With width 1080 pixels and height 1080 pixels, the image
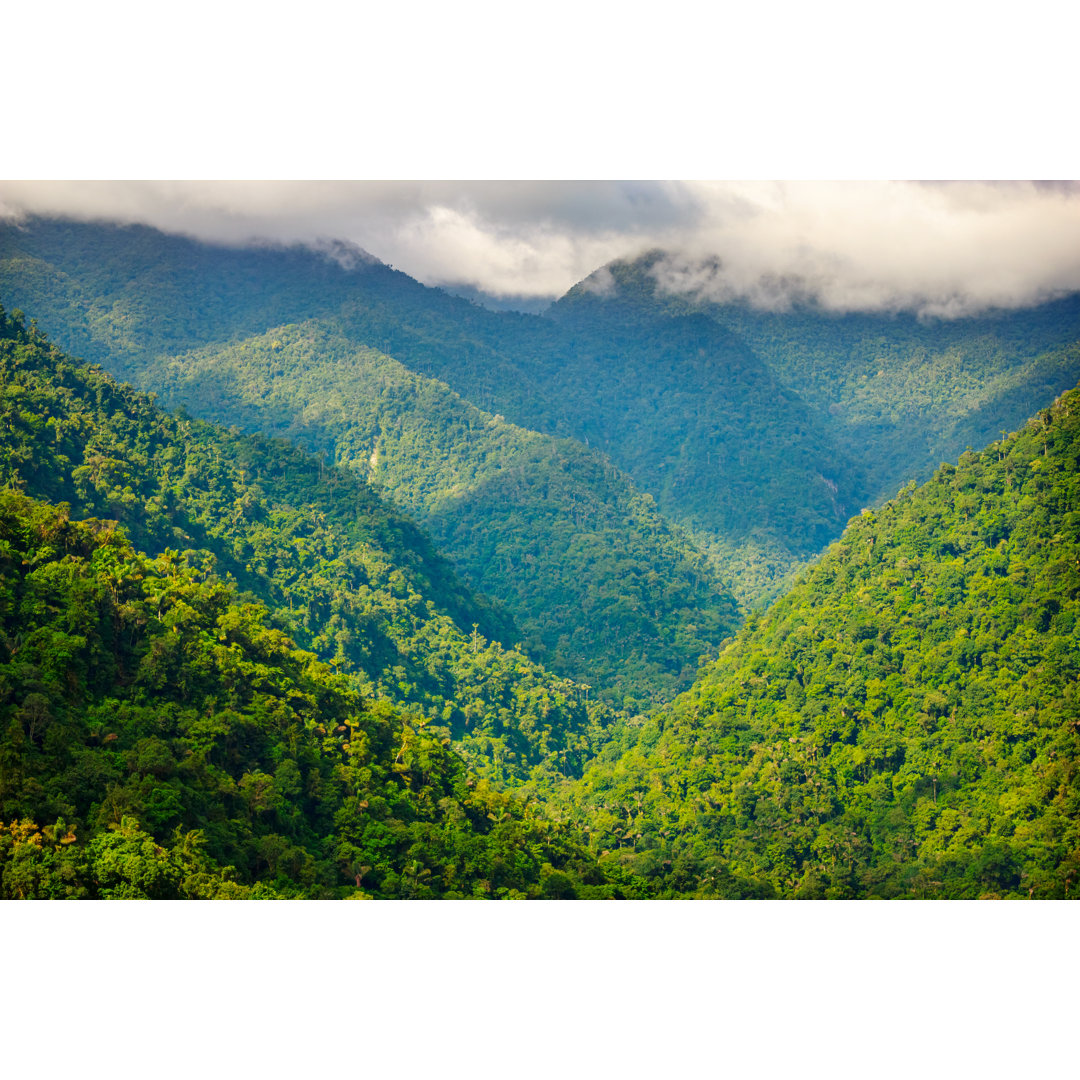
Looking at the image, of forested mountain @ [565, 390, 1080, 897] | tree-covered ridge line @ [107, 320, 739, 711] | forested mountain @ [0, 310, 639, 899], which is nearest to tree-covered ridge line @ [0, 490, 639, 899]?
forested mountain @ [0, 310, 639, 899]

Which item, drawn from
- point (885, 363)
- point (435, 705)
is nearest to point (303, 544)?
point (435, 705)

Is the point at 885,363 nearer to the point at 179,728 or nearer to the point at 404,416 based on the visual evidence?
the point at 404,416

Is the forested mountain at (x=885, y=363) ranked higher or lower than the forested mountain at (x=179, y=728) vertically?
higher

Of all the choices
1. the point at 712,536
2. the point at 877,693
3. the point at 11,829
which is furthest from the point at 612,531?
the point at 11,829

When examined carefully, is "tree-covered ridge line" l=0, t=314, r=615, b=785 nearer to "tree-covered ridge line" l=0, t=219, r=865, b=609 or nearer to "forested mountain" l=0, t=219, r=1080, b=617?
"forested mountain" l=0, t=219, r=1080, b=617

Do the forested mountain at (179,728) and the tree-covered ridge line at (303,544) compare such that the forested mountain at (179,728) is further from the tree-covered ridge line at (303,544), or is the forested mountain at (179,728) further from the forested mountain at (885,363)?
the forested mountain at (885,363)

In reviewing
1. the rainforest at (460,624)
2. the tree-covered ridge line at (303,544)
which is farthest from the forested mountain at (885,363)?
the tree-covered ridge line at (303,544)
